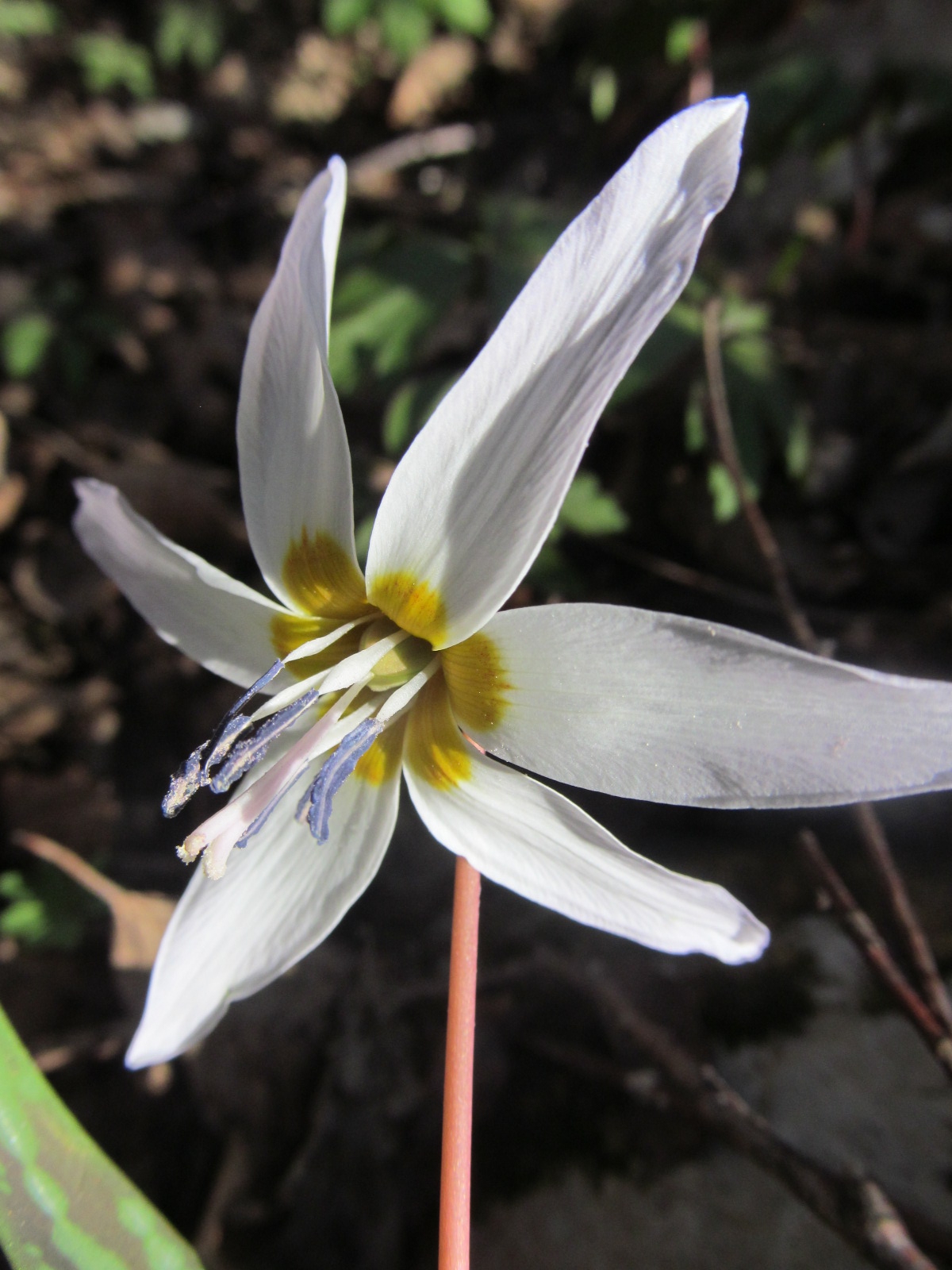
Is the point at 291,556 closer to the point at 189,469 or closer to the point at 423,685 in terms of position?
the point at 423,685

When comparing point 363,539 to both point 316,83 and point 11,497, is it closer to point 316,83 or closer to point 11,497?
point 11,497

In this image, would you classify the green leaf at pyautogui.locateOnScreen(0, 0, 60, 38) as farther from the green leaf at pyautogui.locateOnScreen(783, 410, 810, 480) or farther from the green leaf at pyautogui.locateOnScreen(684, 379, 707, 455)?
the green leaf at pyautogui.locateOnScreen(783, 410, 810, 480)

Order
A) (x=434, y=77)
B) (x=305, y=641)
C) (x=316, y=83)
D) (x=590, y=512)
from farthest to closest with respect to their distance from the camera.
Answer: (x=316, y=83) → (x=434, y=77) → (x=590, y=512) → (x=305, y=641)

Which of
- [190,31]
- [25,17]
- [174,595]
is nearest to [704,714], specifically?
[174,595]

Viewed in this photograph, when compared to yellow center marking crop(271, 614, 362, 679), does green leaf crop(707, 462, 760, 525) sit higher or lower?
lower

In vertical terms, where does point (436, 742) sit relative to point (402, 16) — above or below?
below

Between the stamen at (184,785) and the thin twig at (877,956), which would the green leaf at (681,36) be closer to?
the thin twig at (877,956)

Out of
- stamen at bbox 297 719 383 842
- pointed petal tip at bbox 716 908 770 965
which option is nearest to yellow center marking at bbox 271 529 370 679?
stamen at bbox 297 719 383 842

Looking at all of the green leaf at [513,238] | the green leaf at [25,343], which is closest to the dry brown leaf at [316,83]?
the green leaf at [25,343]
